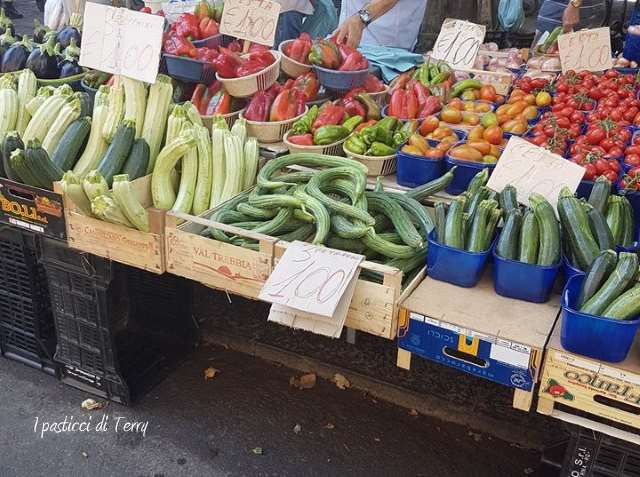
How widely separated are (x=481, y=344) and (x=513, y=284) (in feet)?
0.93

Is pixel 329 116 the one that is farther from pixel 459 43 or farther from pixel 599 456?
pixel 599 456

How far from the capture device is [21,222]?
300 cm

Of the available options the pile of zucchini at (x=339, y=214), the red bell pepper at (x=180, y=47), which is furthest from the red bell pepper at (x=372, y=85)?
the pile of zucchini at (x=339, y=214)

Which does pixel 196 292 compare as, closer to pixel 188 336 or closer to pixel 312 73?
pixel 188 336

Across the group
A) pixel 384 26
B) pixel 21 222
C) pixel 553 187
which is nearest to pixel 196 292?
pixel 21 222

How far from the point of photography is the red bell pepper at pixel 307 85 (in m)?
3.86

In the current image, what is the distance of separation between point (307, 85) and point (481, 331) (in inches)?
87.6

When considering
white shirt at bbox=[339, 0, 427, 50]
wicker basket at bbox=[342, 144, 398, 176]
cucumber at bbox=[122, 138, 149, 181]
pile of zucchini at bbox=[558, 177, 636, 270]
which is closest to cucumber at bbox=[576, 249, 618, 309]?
pile of zucchini at bbox=[558, 177, 636, 270]

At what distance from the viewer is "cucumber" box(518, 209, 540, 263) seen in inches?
87.7

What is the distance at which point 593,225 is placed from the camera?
2.28 metres

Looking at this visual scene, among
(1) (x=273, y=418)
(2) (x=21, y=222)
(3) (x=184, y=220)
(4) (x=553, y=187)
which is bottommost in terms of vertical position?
(1) (x=273, y=418)

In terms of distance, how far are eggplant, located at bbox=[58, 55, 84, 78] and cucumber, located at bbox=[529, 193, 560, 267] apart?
307 centimetres

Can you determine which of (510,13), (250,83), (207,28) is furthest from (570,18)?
(250,83)

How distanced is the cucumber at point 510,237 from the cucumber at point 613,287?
36 centimetres
